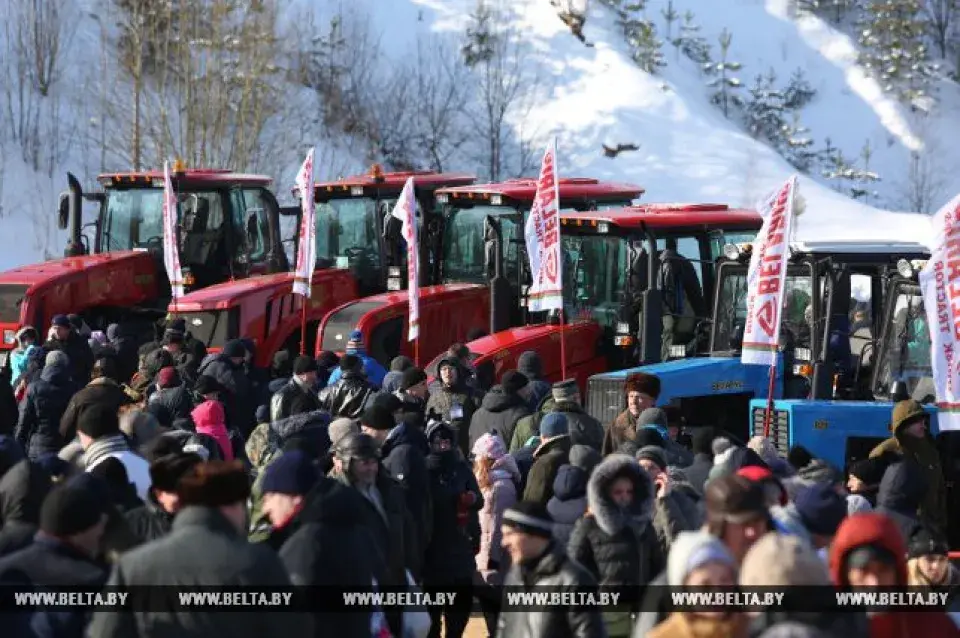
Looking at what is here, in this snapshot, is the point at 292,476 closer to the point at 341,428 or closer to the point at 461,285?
the point at 341,428

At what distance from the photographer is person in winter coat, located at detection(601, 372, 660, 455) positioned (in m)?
11.7

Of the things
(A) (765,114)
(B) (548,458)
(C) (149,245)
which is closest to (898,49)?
(A) (765,114)

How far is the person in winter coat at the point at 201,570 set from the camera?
5855mm

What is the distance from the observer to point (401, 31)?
52844mm

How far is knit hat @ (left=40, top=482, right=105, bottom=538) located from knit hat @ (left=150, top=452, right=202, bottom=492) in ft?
3.38

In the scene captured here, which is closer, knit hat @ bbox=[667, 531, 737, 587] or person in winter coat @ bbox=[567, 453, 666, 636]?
knit hat @ bbox=[667, 531, 737, 587]

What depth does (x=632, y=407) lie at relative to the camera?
11.8 m

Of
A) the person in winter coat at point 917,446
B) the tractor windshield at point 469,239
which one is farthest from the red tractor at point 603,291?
the person in winter coat at point 917,446

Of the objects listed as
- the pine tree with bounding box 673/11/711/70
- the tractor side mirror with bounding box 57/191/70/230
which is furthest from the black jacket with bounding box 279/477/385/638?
the pine tree with bounding box 673/11/711/70

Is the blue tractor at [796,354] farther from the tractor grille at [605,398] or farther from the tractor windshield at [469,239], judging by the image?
the tractor windshield at [469,239]

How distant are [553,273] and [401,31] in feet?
124

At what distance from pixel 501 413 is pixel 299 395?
1.46 m

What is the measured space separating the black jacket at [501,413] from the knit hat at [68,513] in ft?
21.4

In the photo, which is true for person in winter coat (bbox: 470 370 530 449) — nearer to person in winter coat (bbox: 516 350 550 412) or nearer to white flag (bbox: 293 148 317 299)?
person in winter coat (bbox: 516 350 550 412)
